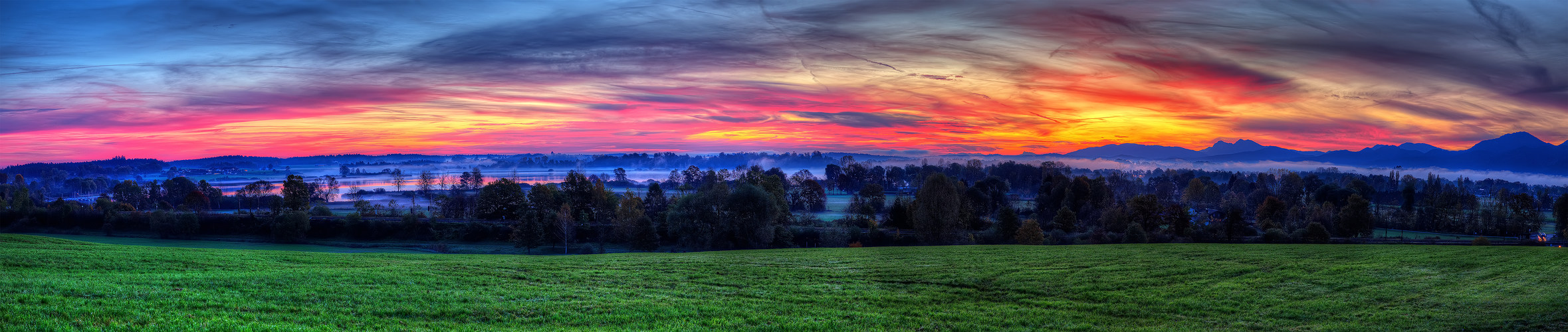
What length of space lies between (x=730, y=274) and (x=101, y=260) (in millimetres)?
23132

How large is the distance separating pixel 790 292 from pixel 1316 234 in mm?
59126

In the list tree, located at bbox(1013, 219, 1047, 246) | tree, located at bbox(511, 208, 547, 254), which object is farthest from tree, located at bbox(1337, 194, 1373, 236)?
tree, located at bbox(511, 208, 547, 254)

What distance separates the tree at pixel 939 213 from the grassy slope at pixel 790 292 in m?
34.7

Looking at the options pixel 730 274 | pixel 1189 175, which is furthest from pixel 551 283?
pixel 1189 175

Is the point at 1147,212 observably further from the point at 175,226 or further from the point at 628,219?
the point at 175,226

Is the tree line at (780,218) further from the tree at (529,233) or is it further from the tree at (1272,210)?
the tree at (1272,210)

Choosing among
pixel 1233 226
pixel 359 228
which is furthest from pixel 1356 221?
pixel 359 228

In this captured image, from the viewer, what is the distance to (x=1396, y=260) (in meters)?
26.1

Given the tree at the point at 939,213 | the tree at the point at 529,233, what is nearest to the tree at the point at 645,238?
the tree at the point at 529,233

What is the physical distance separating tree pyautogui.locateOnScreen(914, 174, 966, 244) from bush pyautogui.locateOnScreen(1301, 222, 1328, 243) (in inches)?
1147

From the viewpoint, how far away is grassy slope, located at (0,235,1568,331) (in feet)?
47.5

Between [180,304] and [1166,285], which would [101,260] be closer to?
[180,304]

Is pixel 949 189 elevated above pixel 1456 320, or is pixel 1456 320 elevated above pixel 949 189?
pixel 949 189

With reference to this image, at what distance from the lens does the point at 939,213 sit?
64.0m
